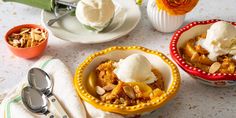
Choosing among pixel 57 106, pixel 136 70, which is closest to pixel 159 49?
pixel 136 70

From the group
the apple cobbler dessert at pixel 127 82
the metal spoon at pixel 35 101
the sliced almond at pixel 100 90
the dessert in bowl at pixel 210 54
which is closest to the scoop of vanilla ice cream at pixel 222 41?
the dessert in bowl at pixel 210 54

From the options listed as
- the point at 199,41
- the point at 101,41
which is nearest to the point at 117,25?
the point at 101,41

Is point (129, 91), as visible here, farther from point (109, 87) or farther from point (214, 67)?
point (214, 67)

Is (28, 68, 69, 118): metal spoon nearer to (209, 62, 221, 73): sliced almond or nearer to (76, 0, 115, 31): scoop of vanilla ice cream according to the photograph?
(76, 0, 115, 31): scoop of vanilla ice cream

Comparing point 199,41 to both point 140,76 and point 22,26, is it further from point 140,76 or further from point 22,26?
point 22,26

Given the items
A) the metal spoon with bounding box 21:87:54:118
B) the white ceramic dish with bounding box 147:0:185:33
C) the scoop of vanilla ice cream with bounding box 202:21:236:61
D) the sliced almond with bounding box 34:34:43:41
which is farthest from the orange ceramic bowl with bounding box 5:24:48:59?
the scoop of vanilla ice cream with bounding box 202:21:236:61

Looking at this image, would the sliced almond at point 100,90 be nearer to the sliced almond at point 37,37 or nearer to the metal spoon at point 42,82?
the metal spoon at point 42,82
